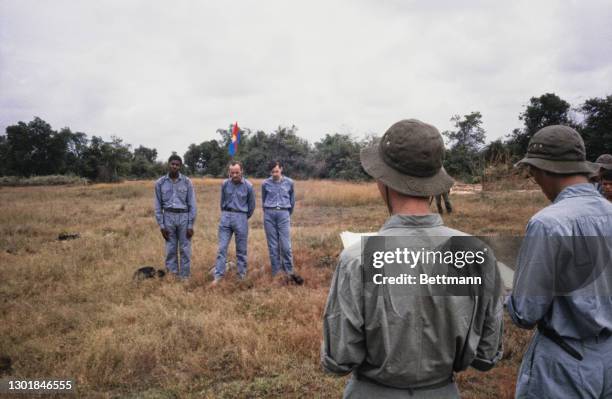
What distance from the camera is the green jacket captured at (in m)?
1.20

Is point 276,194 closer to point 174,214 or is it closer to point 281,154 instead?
point 174,214

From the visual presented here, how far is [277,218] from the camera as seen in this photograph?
6.30 m

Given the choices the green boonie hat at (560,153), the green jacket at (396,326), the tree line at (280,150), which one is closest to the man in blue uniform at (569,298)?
the green boonie hat at (560,153)

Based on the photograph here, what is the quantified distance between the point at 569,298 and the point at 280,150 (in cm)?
3669

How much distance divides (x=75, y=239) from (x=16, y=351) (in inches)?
239

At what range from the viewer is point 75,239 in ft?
30.6

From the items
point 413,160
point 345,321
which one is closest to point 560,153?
point 413,160

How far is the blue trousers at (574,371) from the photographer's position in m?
1.47

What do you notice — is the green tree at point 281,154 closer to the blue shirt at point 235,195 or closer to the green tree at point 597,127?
the green tree at point 597,127

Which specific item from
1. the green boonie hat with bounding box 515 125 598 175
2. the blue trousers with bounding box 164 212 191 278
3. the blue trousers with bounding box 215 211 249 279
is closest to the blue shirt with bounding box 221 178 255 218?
the blue trousers with bounding box 215 211 249 279

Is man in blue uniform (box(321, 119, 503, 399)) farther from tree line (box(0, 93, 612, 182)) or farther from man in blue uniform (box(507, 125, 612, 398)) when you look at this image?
tree line (box(0, 93, 612, 182))

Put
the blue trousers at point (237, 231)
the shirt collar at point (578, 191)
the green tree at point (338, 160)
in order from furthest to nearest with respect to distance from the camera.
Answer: the green tree at point (338, 160), the blue trousers at point (237, 231), the shirt collar at point (578, 191)

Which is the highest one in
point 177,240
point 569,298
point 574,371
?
point 569,298

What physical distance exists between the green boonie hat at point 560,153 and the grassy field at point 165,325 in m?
2.19
